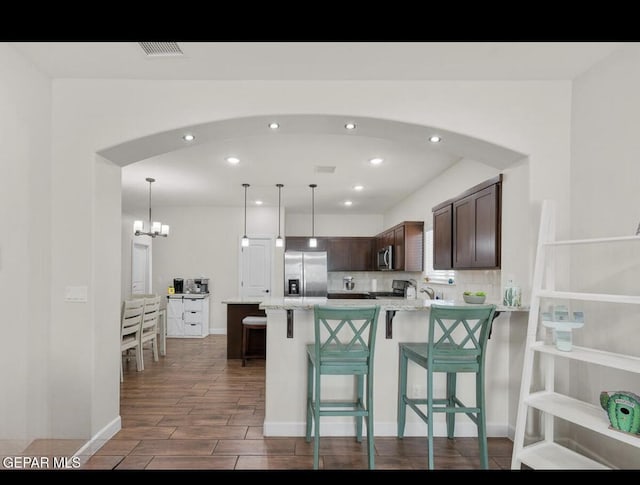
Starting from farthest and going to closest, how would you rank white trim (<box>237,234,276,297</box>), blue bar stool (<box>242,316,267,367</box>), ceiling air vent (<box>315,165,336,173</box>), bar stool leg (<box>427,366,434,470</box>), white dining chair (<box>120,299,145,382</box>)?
white trim (<box>237,234,276,297</box>) → blue bar stool (<box>242,316,267,367</box>) → ceiling air vent (<box>315,165,336,173</box>) → white dining chair (<box>120,299,145,382</box>) → bar stool leg (<box>427,366,434,470</box>)

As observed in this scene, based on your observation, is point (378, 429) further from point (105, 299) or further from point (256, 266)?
point (256, 266)

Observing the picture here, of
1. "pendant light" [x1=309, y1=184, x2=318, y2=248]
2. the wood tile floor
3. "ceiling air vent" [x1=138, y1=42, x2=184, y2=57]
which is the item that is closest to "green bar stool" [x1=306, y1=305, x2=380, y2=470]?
the wood tile floor

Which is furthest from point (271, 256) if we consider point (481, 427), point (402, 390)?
point (481, 427)

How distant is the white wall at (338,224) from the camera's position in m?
9.05

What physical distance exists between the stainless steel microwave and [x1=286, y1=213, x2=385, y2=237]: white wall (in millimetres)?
1140

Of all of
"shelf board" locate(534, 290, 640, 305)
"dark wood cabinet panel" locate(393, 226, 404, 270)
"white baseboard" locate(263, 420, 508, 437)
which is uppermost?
"dark wood cabinet panel" locate(393, 226, 404, 270)

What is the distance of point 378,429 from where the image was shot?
3.10 meters

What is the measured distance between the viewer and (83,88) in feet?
9.36

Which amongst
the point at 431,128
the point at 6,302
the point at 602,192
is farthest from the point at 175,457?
the point at 602,192

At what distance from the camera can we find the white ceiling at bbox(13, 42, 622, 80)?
2420 mm

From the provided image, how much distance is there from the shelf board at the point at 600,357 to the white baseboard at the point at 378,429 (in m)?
1.09

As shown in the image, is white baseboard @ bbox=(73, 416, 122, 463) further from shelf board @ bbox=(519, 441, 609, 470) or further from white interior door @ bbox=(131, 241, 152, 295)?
white interior door @ bbox=(131, 241, 152, 295)

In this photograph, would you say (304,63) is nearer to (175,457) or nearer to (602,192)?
(602,192)
